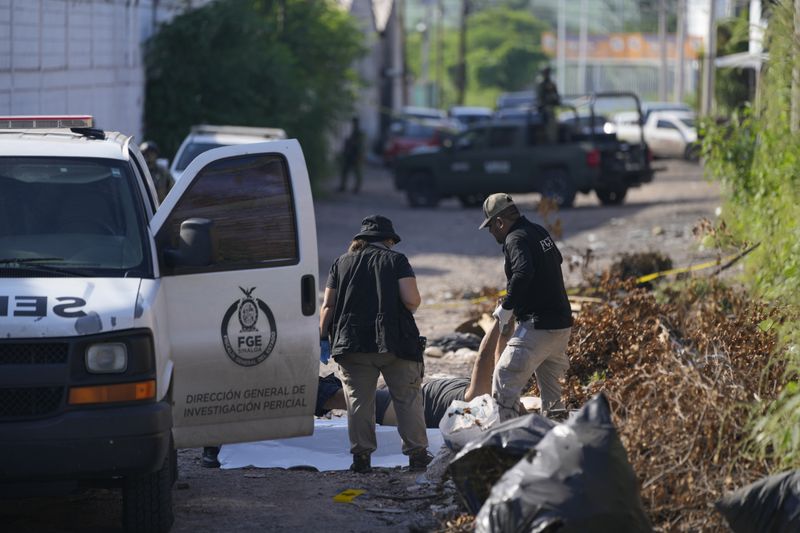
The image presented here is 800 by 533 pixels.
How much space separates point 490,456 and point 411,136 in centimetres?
3729

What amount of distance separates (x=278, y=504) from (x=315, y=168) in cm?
2324

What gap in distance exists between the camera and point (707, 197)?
1145 inches

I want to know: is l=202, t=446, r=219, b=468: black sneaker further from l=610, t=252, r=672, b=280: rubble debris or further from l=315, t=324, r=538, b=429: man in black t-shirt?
l=610, t=252, r=672, b=280: rubble debris

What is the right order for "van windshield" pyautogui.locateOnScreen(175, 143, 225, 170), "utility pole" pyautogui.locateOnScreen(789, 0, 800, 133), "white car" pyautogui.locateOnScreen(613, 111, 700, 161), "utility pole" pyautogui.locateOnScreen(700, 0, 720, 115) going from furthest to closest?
1. "white car" pyautogui.locateOnScreen(613, 111, 700, 161)
2. "utility pole" pyautogui.locateOnScreen(700, 0, 720, 115)
3. "van windshield" pyautogui.locateOnScreen(175, 143, 225, 170)
4. "utility pole" pyautogui.locateOnScreen(789, 0, 800, 133)

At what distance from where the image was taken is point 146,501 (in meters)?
6.12

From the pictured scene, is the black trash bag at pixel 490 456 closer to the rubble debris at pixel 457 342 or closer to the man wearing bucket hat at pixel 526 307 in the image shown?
the man wearing bucket hat at pixel 526 307

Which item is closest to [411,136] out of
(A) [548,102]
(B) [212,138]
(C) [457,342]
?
(A) [548,102]

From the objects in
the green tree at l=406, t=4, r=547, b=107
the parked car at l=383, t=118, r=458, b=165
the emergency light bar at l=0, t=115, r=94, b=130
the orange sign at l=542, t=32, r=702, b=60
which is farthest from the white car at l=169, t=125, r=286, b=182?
the orange sign at l=542, t=32, r=702, b=60

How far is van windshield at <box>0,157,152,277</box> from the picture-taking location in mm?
6191

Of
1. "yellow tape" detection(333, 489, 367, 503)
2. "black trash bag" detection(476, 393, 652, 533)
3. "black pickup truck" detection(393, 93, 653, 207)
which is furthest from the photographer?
"black pickup truck" detection(393, 93, 653, 207)

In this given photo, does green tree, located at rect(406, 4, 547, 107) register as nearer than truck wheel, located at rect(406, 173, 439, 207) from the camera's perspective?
No

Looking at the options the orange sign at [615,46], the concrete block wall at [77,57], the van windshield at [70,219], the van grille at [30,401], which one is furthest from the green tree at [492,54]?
the van grille at [30,401]

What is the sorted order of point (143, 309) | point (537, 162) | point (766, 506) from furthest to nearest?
point (537, 162), point (143, 309), point (766, 506)

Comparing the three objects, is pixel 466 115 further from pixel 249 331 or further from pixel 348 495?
pixel 249 331
